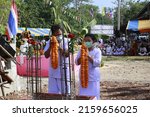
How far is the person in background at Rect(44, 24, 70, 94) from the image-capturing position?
671 centimetres

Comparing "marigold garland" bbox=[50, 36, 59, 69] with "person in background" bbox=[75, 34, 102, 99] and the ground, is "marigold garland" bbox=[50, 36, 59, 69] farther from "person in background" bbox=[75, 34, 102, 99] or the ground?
the ground

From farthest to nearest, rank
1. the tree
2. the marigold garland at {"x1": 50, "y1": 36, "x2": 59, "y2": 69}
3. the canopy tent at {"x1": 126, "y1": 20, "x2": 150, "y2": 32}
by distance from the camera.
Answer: the tree
the canopy tent at {"x1": 126, "y1": 20, "x2": 150, "y2": 32}
the marigold garland at {"x1": 50, "y1": 36, "x2": 59, "y2": 69}

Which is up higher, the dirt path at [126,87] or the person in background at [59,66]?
the person in background at [59,66]

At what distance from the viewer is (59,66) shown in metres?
7.28

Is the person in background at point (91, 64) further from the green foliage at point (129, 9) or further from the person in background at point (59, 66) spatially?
the green foliage at point (129, 9)

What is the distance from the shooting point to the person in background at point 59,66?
671 centimetres

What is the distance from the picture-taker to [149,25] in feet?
84.6

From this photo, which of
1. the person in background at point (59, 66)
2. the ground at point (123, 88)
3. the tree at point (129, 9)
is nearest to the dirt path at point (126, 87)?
the ground at point (123, 88)

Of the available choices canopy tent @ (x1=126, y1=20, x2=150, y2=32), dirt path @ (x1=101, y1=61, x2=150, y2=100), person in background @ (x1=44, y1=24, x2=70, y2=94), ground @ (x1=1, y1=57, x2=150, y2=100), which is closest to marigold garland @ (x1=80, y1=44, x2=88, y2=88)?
person in background @ (x1=44, y1=24, x2=70, y2=94)

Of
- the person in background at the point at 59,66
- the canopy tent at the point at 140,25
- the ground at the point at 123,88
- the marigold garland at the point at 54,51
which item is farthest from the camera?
the canopy tent at the point at 140,25

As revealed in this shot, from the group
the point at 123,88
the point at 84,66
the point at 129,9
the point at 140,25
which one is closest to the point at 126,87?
the point at 123,88

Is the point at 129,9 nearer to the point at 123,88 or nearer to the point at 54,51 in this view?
the point at 123,88

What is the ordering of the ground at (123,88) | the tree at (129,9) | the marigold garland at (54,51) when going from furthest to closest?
the tree at (129,9) < the ground at (123,88) < the marigold garland at (54,51)

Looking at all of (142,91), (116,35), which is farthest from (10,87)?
(116,35)
